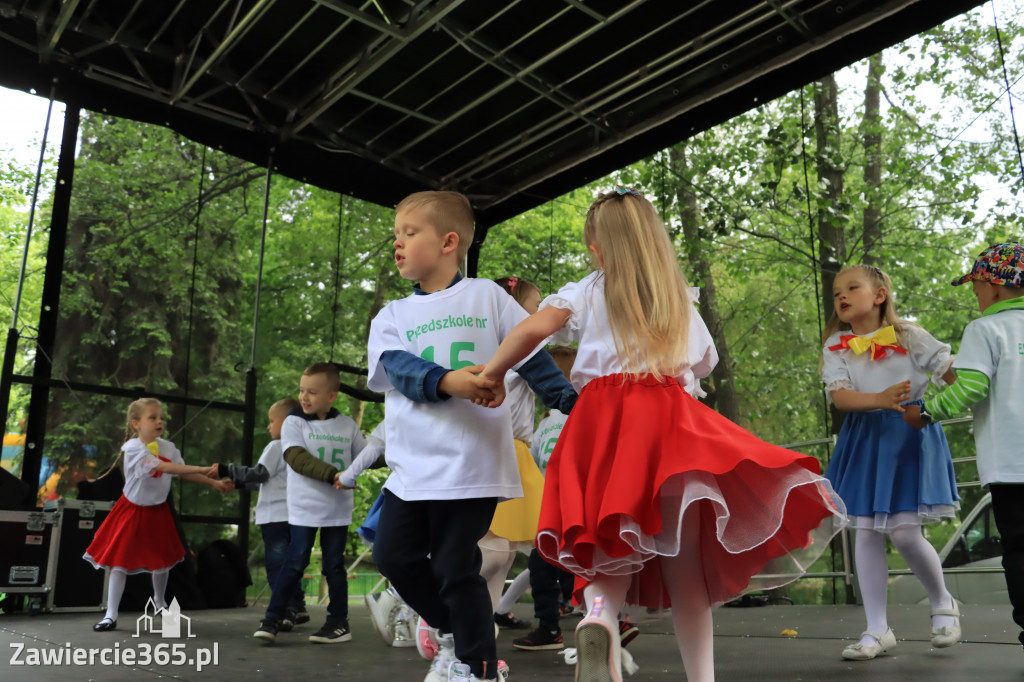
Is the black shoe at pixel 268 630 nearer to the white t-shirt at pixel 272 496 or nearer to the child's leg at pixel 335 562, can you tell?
the child's leg at pixel 335 562

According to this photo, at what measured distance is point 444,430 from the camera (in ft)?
7.13

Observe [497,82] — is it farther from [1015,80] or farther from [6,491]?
[6,491]

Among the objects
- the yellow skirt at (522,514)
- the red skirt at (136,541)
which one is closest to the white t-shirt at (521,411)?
the yellow skirt at (522,514)

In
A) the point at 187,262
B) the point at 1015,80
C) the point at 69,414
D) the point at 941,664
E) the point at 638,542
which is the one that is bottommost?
the point at 941,664

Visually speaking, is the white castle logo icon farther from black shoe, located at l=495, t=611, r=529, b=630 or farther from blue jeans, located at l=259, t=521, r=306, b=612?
black shoe, located at l=495, t=611, r=529, b=630

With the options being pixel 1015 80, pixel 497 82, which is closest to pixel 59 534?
pixel 497 82

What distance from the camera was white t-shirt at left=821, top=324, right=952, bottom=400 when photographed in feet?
10.2

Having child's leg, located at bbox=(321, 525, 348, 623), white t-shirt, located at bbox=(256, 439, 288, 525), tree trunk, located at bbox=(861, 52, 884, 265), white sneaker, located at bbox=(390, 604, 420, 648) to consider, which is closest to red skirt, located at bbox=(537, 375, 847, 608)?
white sneaker, located at bbox=(390, 604, 420, 648)

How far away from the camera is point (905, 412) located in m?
2.95

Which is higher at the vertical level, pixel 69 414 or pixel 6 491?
pixel 69 414

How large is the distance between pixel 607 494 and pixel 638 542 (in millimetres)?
120

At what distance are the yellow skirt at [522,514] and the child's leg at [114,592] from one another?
8.90ft

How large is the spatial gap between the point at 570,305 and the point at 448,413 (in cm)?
45

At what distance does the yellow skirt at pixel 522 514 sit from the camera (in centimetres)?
310
